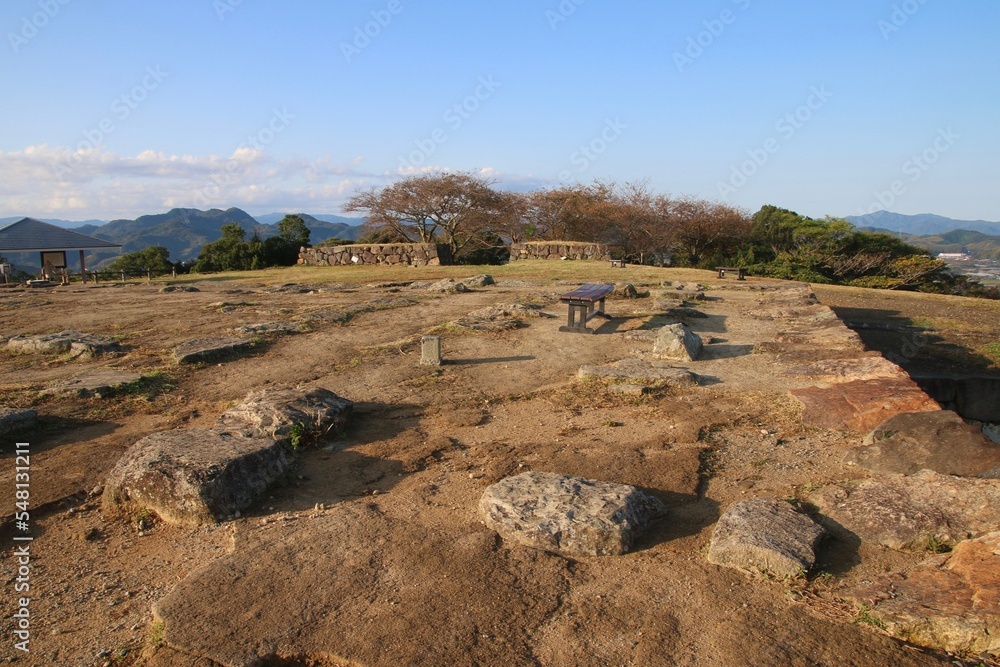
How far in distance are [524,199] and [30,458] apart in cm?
2466

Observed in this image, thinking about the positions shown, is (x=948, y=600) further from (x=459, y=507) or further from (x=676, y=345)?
(x=676, y=345)

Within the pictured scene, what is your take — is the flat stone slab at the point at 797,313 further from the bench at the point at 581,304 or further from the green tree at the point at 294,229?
the green tree at the point at 294,229

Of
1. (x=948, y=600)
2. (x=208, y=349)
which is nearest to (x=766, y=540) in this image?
(x=948, y=600)

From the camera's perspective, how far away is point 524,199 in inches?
1085

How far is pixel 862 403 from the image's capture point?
4.60 m

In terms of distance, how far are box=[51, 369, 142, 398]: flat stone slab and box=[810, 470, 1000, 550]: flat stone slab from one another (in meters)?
5.56

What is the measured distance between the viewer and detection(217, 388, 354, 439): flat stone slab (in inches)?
173

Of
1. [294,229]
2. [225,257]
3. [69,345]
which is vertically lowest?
[69,345]

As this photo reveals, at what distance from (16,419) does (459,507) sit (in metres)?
3.44

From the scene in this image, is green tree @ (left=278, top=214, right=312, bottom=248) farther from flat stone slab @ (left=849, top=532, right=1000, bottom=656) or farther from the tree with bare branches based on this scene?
flat stone slab @ (left=849, top=532, right=1000, bottom=656)

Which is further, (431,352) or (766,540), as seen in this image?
(431,352)

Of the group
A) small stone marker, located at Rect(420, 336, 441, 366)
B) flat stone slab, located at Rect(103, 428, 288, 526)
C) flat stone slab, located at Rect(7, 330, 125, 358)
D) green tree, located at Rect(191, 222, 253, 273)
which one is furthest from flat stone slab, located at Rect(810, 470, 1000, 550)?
green tree, located at Rect(191, 222, 253, 273)

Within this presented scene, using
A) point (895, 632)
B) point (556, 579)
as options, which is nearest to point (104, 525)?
point (556, 579)

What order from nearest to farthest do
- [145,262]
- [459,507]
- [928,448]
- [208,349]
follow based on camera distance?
[459,507], [928,448], [208,349], [145,262]
